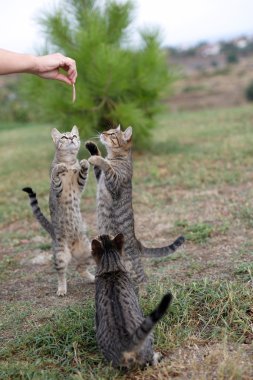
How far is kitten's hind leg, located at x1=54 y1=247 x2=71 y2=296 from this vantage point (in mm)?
3967

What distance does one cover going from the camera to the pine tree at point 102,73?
828 cm

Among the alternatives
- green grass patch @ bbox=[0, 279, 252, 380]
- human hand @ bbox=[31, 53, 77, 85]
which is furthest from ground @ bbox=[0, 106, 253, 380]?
human hand @ bbox=[31, 53, 77, 85]

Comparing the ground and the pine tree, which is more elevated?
the pine tree

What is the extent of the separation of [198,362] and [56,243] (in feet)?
5.35

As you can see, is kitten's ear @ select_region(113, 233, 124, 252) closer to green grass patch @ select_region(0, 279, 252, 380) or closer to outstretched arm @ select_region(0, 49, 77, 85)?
green grass patch @ select_region(0, 279, 252, 380)

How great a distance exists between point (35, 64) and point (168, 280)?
1.73 metres

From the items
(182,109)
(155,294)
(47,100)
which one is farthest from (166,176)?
(182,109)

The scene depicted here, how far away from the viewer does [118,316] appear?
112 inches

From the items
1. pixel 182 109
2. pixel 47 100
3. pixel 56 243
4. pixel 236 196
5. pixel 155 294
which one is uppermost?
pixel 182 109

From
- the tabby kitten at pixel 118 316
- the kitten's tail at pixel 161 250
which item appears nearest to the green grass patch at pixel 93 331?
the tabby kitten at pixel 118 316

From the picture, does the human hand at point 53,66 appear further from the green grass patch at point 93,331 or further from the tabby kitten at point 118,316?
the green grass patch at point 93,331

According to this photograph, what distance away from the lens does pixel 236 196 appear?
5.98 meters

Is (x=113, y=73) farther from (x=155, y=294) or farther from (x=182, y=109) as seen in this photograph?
(x=182, y=109)

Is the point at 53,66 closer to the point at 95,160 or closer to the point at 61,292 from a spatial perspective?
the point at 95,160
